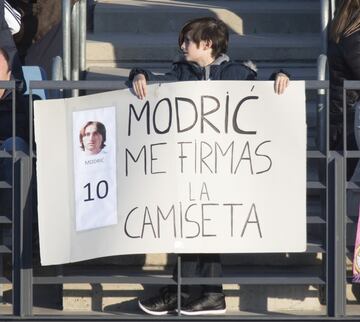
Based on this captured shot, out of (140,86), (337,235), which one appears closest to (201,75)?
(140,86)

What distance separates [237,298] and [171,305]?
429mm

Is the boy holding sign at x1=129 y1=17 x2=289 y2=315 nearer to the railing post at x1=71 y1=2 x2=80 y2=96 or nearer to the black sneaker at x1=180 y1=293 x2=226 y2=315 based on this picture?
the black sneaker at x1=180 y1=293 x2=226 y2=315

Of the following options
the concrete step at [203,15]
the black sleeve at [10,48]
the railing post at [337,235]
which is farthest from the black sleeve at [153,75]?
the concrete step at [203,15]

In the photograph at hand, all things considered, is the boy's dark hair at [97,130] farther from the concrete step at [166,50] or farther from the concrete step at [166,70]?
the concrete step at [166,50]

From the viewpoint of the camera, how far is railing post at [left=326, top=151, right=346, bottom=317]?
862cm

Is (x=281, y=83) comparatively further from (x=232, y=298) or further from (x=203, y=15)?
(x=203, y=15)

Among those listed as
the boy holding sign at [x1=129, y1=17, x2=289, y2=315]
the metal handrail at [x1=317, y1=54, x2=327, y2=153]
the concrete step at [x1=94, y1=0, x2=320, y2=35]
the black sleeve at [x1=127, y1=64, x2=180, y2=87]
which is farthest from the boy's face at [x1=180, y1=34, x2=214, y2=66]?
the concrete step at [x1=94, y1=0, x2=320, y2=35]

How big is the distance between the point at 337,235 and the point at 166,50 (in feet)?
7.32

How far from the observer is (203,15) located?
10.6 meters

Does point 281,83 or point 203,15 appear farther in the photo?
point 203,15

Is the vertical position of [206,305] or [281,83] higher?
[281,83]

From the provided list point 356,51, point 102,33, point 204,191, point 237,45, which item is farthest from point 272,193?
point 102,33

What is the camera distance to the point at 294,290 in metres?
8.88

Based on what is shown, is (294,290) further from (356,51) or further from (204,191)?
(356,51)
